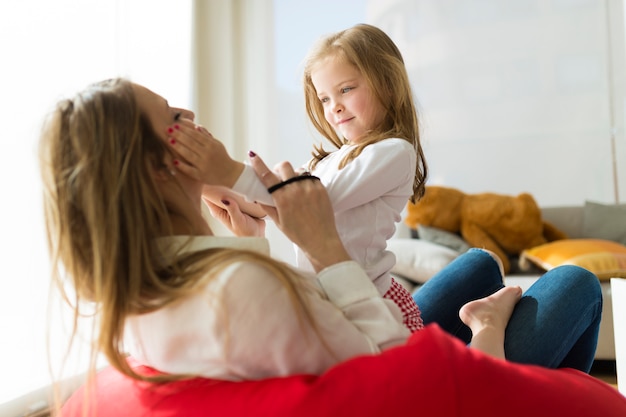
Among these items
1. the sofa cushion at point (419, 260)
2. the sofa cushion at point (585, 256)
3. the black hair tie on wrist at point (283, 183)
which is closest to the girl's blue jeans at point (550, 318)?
the black hair tie on wrist at point (283, 183)

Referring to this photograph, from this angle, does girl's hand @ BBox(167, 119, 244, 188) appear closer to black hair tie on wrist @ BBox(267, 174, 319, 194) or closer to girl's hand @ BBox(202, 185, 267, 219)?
black hair tie on wrist @ BBox(267, 174, 319, 194)

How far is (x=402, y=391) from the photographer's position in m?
0.93

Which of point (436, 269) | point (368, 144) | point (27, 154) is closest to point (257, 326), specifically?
point (368, 144)

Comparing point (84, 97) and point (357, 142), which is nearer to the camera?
point (84, 97)

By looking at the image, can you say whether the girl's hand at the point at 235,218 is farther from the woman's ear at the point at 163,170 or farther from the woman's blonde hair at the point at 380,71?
the woman's ear at the point at 163,170

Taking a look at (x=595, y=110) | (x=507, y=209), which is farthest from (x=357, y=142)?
(x=595, y=110)

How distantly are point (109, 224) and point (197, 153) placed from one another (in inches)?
7.9

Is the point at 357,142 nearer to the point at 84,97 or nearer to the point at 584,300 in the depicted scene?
the point at 584,300

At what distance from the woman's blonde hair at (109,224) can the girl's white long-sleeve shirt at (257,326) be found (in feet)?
0.08

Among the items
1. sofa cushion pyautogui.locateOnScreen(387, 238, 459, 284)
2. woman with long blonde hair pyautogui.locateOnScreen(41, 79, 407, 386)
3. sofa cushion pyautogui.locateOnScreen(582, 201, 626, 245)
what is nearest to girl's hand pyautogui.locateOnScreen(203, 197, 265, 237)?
A: woman with long blonde hair pyautogui.locateOnScreen(41, 79, 407, 386)

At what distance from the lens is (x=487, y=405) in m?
0.95

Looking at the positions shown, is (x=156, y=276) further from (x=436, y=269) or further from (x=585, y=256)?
(x=585, y=256)

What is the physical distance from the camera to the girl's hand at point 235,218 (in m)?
1.50

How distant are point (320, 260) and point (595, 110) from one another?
380 cm
